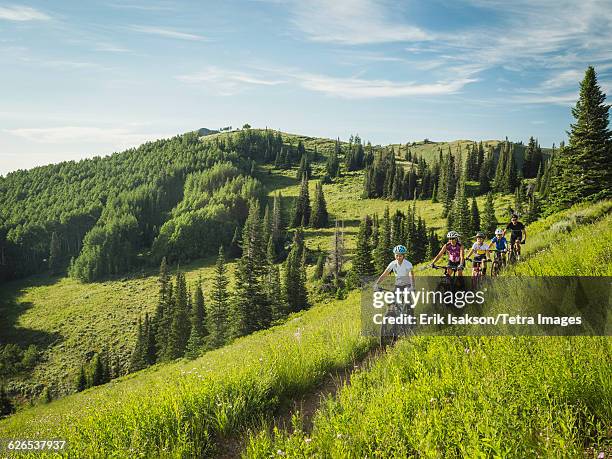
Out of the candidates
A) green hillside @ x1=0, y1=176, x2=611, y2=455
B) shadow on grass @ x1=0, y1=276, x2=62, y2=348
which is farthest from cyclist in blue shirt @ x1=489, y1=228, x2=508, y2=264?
shadow on grass @ x1=0, y1=276, x2=62, y2=348

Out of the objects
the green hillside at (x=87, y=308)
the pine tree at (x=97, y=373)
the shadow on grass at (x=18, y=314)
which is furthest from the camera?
the shadow on grass at (x=18, y=314)

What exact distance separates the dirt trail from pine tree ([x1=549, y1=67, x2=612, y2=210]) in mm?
34250

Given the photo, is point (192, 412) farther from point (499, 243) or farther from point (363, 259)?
point (363, 259)

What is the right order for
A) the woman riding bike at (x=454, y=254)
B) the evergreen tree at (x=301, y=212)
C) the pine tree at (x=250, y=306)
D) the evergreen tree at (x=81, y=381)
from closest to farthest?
the woman riding bike at (x=454, y=254) → the pine tree at (x=250, y=306) → the evergreen tree at (x=81, y=381) → the evergreen tree at (x=301, y=212)

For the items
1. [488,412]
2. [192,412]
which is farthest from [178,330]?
[488,412]

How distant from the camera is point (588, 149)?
31.9 metres

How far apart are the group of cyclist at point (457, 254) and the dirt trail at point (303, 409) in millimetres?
1748

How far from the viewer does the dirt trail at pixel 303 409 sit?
443 centimetres

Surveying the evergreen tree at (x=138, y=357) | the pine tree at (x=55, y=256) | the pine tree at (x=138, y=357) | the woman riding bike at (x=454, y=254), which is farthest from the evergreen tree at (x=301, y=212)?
the woman riding bike at (x=454, y=254)

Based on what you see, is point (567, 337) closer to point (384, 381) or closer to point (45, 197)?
point (384, 381)

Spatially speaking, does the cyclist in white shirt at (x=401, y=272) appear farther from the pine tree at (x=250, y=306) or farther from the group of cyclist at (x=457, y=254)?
the pine tree at (x=250, y=306)

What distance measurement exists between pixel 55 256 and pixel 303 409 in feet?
575

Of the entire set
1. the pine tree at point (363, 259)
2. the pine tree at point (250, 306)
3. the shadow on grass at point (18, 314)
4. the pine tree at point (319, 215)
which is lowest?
the shadow on grass at point (18, 314)

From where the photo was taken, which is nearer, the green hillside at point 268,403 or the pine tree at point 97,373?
the green hillside at point 268,403
